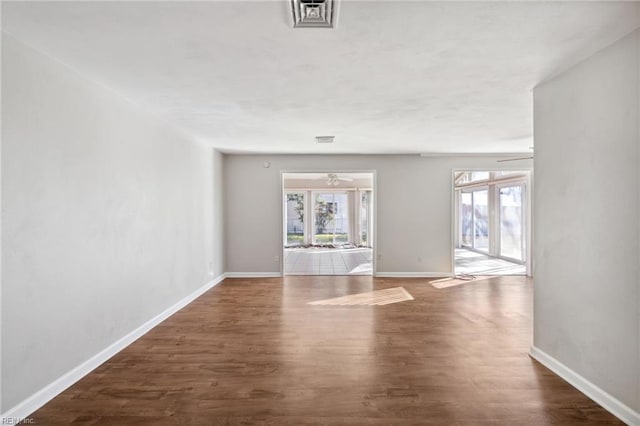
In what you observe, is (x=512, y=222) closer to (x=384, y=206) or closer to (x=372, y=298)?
(x=384, y=206)

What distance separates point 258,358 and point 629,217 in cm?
272

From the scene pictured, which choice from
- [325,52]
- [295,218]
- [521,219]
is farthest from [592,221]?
[295,218]

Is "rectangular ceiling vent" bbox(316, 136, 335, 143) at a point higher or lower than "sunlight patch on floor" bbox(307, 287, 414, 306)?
higher

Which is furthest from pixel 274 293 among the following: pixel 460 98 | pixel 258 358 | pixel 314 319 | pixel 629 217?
pixel 629 217

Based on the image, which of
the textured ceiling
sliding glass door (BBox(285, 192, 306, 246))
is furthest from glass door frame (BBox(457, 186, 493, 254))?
the textured ceiling

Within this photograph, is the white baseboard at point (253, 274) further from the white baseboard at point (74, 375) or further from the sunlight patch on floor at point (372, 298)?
the white baseboard at point (74, 375)

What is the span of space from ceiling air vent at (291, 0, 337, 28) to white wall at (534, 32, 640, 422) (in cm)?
174

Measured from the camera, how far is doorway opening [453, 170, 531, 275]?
7.27 metres

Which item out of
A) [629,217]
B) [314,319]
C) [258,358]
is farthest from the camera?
[314,319]

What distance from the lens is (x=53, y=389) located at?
225 centimetres

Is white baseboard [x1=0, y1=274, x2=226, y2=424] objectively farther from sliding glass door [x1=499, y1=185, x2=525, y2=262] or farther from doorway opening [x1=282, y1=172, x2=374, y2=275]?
doorway opening [x1=282, y1=172, x2=374, y2=275]

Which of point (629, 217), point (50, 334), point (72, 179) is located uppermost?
point (72, 179)

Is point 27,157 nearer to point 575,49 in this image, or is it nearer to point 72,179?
point 72,179

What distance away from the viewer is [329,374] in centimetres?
259
